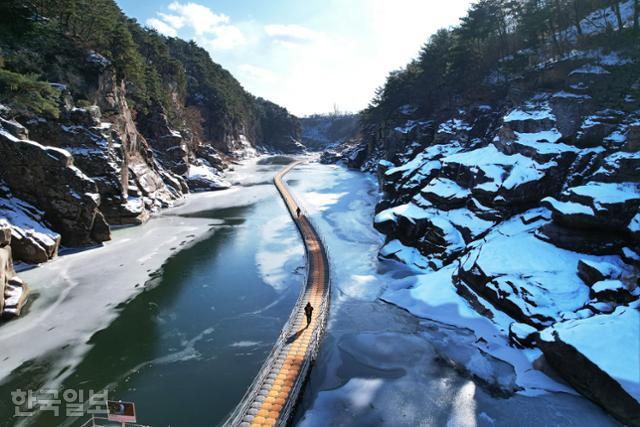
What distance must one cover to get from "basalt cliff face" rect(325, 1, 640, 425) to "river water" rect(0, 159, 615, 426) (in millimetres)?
2051

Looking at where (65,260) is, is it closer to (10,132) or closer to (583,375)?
(10,132)

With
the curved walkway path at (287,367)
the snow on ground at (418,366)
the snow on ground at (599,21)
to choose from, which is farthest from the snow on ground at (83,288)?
the snow on ground at (599,21)

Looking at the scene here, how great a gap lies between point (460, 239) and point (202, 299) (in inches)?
784

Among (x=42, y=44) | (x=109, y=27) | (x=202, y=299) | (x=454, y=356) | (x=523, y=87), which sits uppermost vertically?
(x=109, y=27)

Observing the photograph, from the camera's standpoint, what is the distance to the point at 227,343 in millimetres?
19375

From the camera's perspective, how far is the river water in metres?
14.6

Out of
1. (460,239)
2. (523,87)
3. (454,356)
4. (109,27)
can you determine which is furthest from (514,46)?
(109,27)

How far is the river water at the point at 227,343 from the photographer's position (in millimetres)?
14555

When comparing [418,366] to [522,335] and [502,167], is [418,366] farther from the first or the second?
[502,167]

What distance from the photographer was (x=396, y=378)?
54.0 feet

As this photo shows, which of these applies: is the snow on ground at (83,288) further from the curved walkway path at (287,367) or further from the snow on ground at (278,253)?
the curved walkway path at (287,367)

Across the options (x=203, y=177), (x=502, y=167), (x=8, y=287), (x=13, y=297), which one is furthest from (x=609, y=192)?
(x=203, y=177)

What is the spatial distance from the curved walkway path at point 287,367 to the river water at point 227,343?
3.14 feet

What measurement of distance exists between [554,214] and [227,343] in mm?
20613
